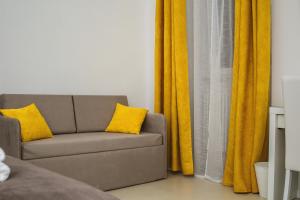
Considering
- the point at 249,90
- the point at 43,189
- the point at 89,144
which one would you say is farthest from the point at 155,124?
the point at 43,189

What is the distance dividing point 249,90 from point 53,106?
1911 millimetres

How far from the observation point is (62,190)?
3.27ft

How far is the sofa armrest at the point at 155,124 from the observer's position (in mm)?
3299

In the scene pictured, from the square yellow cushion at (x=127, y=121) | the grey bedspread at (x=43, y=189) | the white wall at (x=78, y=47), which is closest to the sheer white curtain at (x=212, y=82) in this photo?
the square yellow cushion at (x=127, y=121)

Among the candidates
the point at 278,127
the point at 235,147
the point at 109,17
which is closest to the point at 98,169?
the point at 235,147

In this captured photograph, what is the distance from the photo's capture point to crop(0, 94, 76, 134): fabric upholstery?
9.88 ft

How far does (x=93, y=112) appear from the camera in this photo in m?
3.50

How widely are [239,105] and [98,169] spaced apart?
1377mm

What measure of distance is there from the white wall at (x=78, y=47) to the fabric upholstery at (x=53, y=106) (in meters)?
0.27

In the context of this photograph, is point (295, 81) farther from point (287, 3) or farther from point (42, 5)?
point (42, 5)

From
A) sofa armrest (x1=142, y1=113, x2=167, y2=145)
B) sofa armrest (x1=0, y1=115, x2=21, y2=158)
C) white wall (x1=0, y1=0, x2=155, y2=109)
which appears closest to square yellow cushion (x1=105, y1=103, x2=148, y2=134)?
sofa armrest (x1=142, y1=113, x2=167, y2=145)

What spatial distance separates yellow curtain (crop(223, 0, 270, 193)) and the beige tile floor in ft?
0.45

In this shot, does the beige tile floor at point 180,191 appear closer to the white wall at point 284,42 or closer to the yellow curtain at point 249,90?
the yellow curtain at point 249,90

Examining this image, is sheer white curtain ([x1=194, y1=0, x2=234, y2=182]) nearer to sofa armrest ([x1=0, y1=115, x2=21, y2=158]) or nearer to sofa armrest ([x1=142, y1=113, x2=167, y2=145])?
sofa armrest ([x1=142, y1=113, x2=167, y2=145])
